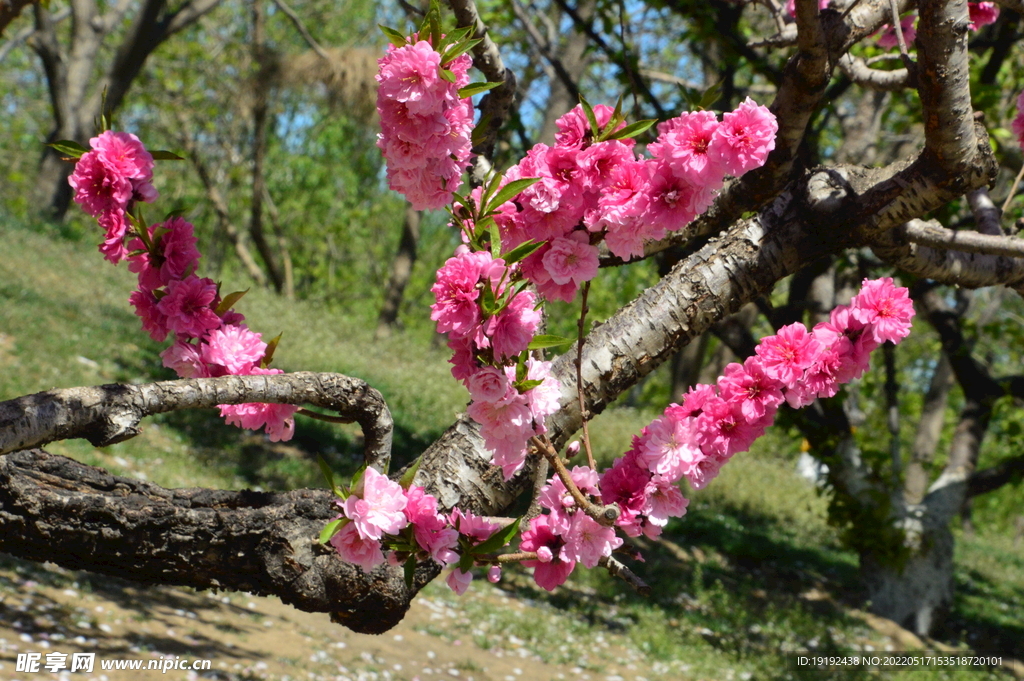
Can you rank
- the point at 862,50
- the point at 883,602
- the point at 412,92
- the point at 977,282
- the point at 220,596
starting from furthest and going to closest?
the point at 883,602, the point at 862,50, the point at 220,596, the point at 977,282, the point at 412,92

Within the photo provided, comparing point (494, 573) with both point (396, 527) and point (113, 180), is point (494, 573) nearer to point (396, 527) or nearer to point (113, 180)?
point (396, 527)

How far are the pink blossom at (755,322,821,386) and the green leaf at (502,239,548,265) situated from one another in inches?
26.1

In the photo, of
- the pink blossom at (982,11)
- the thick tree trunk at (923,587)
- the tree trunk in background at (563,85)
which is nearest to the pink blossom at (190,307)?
the pink blossom at (982,11)

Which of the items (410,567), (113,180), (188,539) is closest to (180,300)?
(113,180)

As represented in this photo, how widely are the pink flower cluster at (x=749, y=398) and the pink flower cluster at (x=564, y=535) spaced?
0.07m

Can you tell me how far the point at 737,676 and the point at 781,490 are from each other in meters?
8.55

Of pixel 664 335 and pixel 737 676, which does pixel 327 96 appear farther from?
pixel 664 335

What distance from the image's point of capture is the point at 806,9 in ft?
6.44

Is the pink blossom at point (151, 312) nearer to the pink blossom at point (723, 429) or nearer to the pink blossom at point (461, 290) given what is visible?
the pink blossom at point (461, 290)

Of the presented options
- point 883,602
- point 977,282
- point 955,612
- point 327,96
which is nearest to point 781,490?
point 955,612

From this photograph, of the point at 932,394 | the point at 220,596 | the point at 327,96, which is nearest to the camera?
the point at 220,596

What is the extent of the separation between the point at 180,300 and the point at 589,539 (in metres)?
1.26

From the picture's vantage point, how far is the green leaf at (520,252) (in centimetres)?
151

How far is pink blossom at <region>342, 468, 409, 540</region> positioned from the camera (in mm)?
1627
